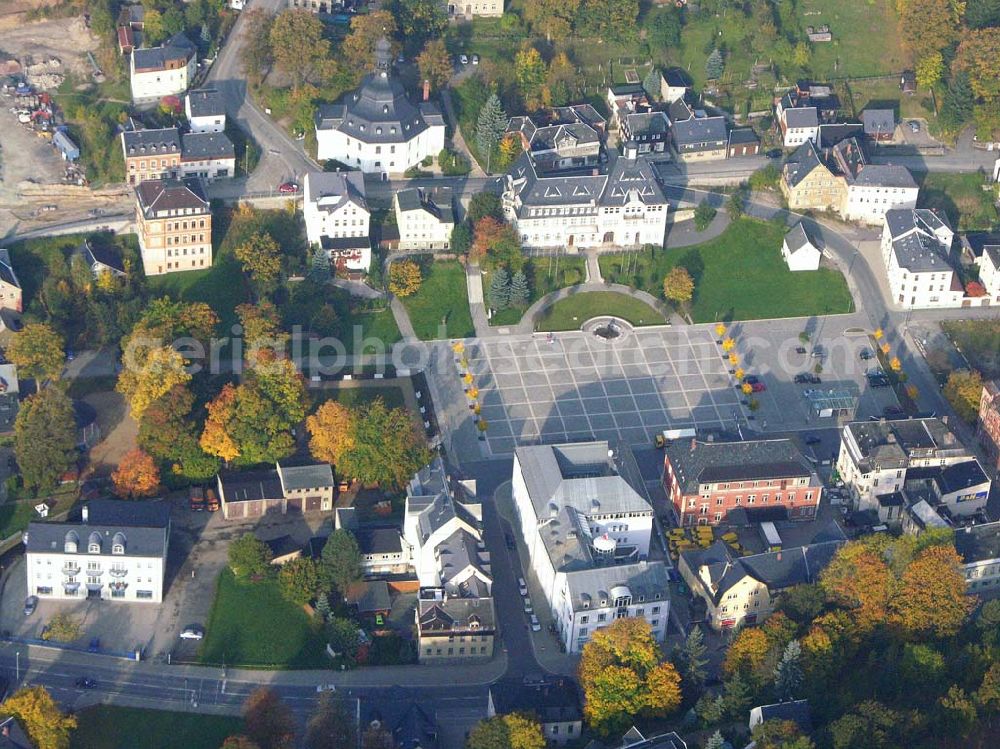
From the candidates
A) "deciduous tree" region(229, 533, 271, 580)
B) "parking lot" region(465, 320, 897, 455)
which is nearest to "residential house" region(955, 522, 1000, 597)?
"parking lot" region(465, 320, 897, 455)

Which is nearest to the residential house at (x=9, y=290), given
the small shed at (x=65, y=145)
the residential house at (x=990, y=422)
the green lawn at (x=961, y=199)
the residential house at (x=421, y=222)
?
the small shed at (x=65, y=145)

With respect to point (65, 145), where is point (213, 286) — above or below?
below

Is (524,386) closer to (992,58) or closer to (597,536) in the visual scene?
(597,536)

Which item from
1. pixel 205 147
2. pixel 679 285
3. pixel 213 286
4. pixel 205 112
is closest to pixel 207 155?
pixel 205 147

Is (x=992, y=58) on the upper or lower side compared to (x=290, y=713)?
upper

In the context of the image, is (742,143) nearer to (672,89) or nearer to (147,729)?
(672,89)

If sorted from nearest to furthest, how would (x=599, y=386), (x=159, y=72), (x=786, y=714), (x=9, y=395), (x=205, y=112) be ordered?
1. (x=786, y=714)
2. (x=9, y=395)
3. (x=599, y=386)
4. (x=205, y=112)
5. (x=159, y=72)

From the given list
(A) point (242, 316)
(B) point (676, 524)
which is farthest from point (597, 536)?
(A) point (242, 316)

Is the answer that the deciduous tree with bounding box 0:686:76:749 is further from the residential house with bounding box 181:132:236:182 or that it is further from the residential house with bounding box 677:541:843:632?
the residential house with bounding box 181:132:236:182
